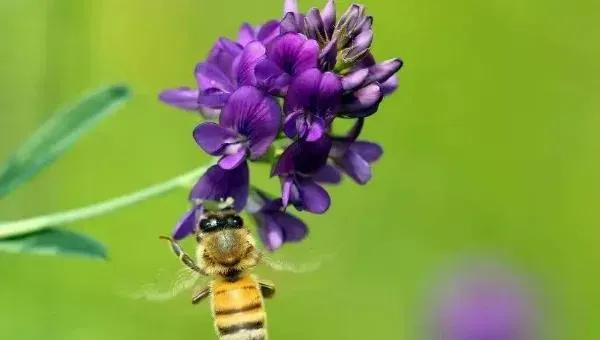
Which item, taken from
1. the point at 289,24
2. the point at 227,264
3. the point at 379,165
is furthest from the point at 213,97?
the point at 379,165

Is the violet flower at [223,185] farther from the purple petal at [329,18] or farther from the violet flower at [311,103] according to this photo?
the purple petal at [329,18]

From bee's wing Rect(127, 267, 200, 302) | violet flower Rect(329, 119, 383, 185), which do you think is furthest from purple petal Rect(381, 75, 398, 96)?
bee's wing Rect(127, 267, 200, 302)

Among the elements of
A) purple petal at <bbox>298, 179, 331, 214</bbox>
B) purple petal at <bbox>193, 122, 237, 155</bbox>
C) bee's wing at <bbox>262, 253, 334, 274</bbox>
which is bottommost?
bee's wing at <bbox>262, 253, 334, 274</bbox>

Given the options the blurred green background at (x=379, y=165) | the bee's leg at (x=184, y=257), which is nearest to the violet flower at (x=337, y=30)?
the bee's leg at (x=184, y=257)

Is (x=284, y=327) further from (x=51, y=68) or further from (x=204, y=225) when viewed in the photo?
(x=204, y=225)

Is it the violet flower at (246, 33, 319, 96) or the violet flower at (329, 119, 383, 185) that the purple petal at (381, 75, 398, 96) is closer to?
the violet flower at (329, 119, 383, 185)

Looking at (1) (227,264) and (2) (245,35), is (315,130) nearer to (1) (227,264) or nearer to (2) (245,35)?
(2) (245,35)
